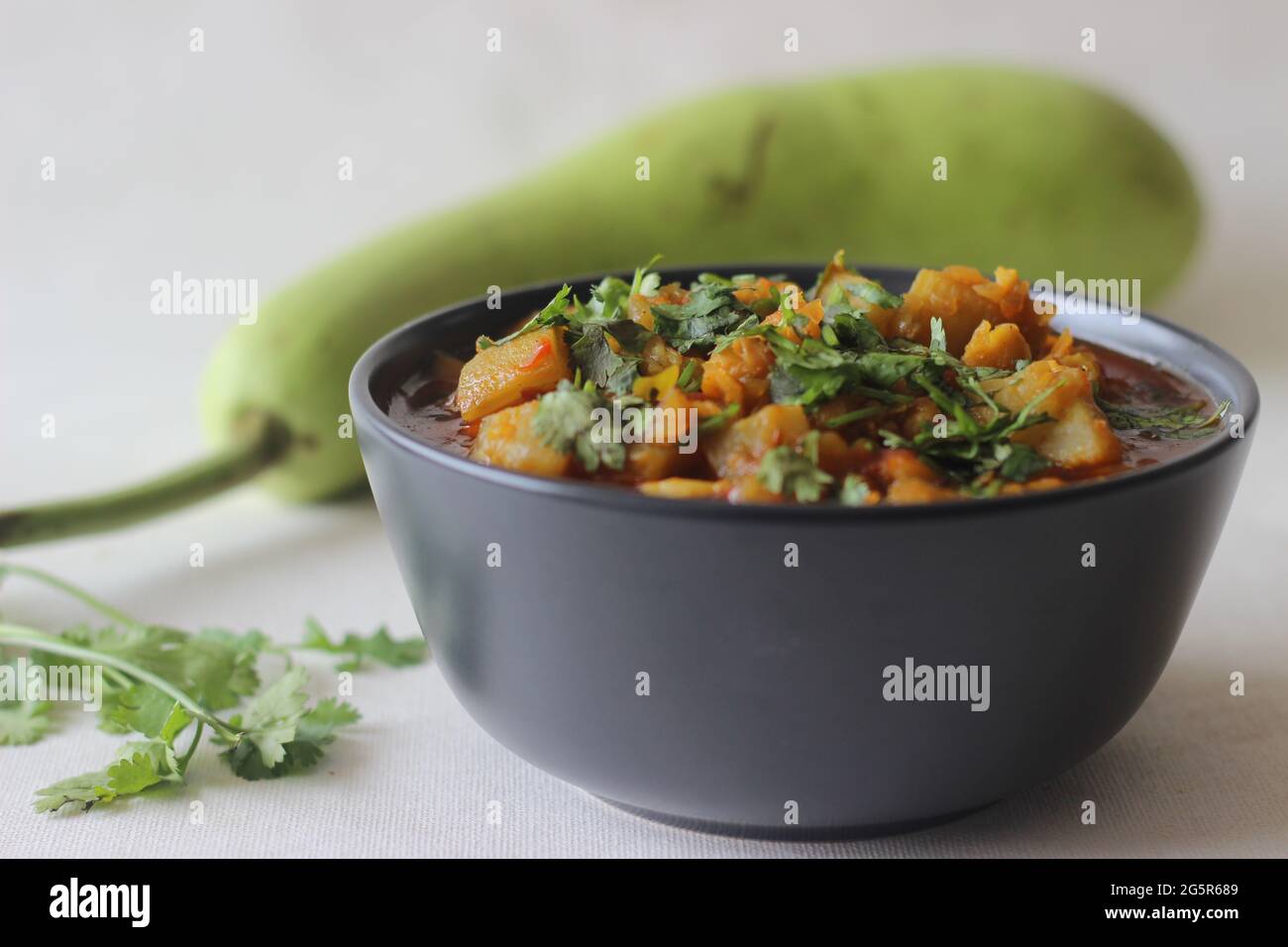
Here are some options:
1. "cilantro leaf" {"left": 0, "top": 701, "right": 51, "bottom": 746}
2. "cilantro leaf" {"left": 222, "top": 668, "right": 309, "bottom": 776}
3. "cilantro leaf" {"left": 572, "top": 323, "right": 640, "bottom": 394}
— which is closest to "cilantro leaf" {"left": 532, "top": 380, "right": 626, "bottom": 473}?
"cilantro leaf" {"left": 572, "top": 323, "right": 640, "bottom": 394}

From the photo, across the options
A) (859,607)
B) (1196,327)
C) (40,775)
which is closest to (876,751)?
(859,607)

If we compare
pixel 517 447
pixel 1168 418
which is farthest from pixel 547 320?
pixel 1168 418

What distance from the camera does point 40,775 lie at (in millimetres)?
2375

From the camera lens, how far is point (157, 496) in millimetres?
3412

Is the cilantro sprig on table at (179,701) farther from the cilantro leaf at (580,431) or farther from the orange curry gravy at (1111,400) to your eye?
the cilantro leaf at (580,431)

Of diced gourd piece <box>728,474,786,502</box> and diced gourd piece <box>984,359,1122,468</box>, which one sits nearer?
diced gourd piece <box>728,474,786,502</box>

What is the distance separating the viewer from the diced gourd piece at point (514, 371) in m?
2.14

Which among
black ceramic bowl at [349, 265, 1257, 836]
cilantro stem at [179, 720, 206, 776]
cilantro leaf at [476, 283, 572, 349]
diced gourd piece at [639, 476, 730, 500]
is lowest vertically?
cilantro stem at [179, 720, 206, 776]

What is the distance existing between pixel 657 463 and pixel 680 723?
33 cm

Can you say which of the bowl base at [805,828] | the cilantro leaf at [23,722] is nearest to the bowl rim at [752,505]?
the bowl base at [805,828]

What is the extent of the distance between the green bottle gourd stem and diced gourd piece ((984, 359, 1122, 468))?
6.71ft

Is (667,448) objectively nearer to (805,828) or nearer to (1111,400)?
(805,828)

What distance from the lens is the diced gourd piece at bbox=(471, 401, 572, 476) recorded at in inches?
76.1

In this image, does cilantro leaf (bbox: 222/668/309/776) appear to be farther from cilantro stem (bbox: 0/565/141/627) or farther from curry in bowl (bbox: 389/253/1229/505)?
curry in bowl (bbox: 389/253/1229/505)
